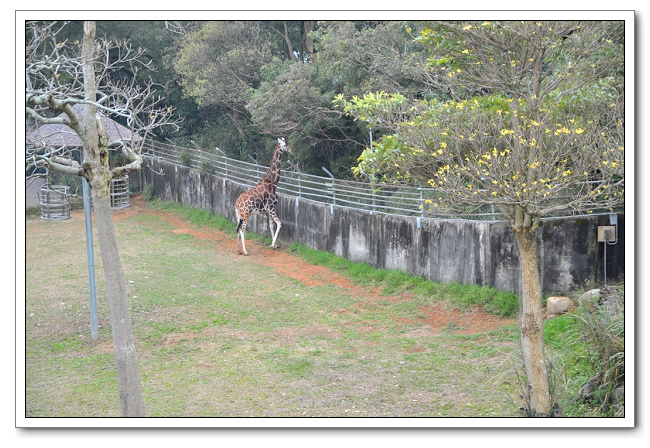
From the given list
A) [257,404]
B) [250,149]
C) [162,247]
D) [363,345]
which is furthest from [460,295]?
[250,149]

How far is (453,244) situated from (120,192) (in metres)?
12.6

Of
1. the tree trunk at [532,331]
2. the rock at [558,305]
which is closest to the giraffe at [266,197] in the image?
the rock at [558,305]

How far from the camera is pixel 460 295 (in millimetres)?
11500

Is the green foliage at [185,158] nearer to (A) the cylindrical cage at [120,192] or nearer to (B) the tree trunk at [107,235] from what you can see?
(A) the cylindrical cage at [120,192]

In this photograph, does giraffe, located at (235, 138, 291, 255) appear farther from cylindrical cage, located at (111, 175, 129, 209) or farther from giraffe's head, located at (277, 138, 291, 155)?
cylindrical cage, located at (111, 175, 129, 209)

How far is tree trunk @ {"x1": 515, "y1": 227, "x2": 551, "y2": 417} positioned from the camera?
6.49 metres

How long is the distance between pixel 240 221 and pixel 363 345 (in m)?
6.67

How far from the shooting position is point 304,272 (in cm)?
1399

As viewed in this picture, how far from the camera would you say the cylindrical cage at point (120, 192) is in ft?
67.0

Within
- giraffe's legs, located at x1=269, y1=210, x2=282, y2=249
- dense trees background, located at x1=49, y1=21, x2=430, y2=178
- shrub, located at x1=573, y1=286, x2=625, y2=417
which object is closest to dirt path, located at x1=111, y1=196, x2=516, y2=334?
giraffe's legs, located at x1=269, y1=210, x2=282, y2=249

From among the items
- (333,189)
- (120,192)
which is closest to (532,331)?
(333,189)

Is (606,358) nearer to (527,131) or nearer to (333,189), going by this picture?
(527,131)

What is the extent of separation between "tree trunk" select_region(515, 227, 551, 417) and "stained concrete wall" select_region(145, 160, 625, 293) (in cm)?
127
